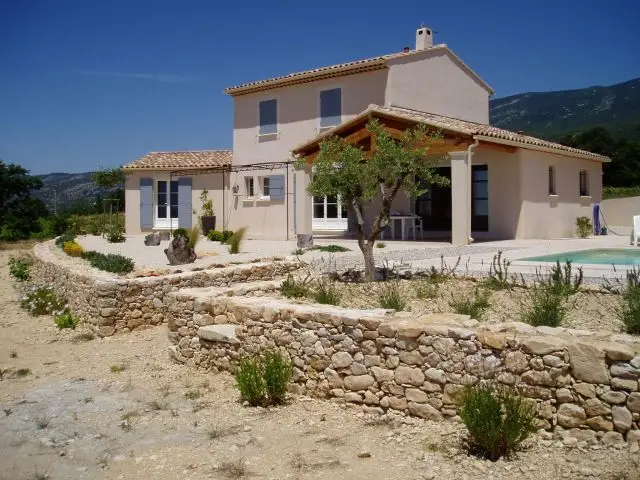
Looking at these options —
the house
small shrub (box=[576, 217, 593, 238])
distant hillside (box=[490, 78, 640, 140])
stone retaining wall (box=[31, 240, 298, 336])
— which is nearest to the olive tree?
stone retaining wall (box=[31, 240, 298, 336])

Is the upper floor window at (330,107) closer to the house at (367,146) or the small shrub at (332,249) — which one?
the house at (367,146)

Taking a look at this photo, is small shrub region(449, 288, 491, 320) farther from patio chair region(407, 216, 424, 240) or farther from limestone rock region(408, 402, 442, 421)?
patio chair region(407, 216, 424, 240)

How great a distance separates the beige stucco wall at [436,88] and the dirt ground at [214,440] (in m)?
13.3

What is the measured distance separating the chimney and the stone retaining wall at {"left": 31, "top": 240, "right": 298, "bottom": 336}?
1240 centimetres

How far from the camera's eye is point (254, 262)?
37.0ft

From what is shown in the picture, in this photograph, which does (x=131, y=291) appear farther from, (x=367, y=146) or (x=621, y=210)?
(x=621, y=210)

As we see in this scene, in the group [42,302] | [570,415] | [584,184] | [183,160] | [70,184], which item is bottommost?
[42,302]

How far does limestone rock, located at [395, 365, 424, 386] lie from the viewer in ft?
15.6

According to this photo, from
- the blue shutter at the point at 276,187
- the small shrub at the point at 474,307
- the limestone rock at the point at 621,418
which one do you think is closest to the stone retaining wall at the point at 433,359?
the limestone rock at the point at 621,418

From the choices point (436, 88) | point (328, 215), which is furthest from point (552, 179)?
point (328, 215)

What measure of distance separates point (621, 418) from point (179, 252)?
9.28 metres

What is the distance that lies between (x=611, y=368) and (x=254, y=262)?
26.3 feet

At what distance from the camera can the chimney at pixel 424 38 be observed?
66.5 ft

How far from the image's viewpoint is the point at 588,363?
397cm
